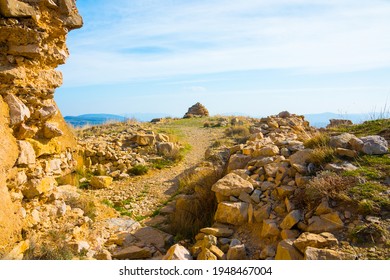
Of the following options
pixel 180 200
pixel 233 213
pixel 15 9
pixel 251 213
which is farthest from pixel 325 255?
pixel 15 9

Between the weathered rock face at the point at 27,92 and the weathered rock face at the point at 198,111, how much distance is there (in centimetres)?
2612

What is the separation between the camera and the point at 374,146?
5.80 meters

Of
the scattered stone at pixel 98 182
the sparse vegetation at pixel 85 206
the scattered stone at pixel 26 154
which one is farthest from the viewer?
the scattered stone at pixel 98 182

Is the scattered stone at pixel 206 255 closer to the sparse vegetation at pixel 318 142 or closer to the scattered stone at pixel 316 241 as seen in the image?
the scattered stone at pixel 316 241

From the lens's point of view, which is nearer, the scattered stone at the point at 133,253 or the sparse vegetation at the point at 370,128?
the scattered stone at the point at 133,253

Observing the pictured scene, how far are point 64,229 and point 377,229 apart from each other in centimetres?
455

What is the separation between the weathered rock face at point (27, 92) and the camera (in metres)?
4.56

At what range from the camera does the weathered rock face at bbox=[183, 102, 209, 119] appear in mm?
32344

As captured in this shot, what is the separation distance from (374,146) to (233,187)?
2592mm

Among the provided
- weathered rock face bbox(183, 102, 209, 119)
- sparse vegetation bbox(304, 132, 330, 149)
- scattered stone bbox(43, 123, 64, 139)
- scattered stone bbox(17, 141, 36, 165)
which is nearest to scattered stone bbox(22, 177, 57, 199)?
scattered stone bbox(17, 141, 36, 165)

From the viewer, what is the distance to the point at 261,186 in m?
5.75

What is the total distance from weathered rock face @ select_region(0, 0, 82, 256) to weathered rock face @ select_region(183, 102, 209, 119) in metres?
26.1

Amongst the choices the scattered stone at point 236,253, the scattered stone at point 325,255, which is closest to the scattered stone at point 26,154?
the scattered stone at point 236,253

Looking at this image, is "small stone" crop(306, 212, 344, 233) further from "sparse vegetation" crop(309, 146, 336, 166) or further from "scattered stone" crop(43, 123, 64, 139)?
"scattered stone" crop(43, 123, 64, 139)
